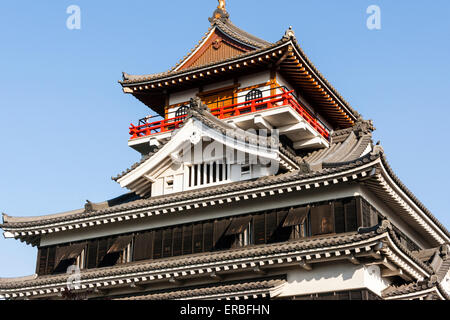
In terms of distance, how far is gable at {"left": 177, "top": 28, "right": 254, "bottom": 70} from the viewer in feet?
122

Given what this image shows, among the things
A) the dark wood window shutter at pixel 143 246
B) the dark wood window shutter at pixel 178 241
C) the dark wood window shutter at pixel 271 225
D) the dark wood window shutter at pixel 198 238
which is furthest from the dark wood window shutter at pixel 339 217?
the dark wood window shutter at pixel 143 246

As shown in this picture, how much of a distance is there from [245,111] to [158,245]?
838 centimetres

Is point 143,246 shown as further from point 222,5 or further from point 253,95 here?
point 222,5

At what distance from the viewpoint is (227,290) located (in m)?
25.3

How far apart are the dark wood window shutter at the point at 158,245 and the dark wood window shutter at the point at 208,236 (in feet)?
6.90

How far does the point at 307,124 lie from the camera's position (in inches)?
1256

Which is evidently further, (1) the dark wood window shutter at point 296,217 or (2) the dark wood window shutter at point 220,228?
(2) the dark wood window shutter at point 220,228

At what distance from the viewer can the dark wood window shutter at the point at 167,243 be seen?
1128 inches

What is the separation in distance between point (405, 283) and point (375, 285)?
2.26 meters

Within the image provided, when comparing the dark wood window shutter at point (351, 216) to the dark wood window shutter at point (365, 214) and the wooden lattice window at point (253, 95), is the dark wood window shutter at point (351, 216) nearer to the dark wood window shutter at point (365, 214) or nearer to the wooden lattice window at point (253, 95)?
the dark wood window shutter at point (365, 214)

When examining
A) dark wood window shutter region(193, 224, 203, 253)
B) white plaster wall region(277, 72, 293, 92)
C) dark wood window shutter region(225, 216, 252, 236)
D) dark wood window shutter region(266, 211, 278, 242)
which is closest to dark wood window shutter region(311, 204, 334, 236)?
dark wood window shutter region(266, 211, 278, 242)

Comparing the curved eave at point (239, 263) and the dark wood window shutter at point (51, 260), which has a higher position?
the dark wood window shutter at point (51, 260)
